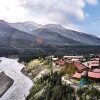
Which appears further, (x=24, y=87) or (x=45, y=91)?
(x=24, y=87)

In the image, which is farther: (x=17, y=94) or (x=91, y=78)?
(x=17, y=94)

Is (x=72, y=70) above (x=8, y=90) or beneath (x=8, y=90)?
above

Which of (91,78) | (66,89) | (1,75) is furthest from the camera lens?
(1,75)

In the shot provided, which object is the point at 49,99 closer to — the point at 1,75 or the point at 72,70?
the point at 72,70

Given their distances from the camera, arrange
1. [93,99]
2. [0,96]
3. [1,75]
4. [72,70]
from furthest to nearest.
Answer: [1,75] < [72,70] < [0,96] < [93,99]

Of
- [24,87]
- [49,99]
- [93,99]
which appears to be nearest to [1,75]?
[24,87]

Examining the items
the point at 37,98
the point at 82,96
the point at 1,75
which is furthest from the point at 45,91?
the point at 1,75

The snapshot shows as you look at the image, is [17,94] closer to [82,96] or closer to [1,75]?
[82,96]

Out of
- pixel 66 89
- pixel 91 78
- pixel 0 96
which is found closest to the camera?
pixel 66 89

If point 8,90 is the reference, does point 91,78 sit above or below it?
above
